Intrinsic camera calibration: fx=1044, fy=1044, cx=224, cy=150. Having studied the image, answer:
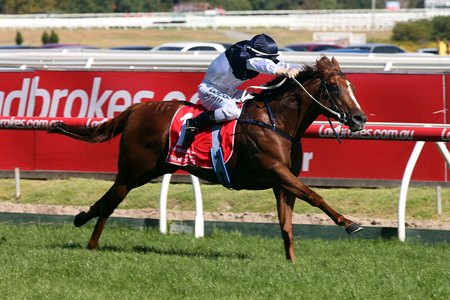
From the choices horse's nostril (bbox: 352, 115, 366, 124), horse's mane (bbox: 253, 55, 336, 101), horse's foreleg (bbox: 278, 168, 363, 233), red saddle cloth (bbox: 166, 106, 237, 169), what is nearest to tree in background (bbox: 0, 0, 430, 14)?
red saddle cloth (bbox: 166, 106, 237, 169)

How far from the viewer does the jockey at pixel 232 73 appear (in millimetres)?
8578

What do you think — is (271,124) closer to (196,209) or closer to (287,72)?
(287,72)

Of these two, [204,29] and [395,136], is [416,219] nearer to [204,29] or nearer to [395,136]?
[395,136]

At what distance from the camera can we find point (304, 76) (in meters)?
8.80

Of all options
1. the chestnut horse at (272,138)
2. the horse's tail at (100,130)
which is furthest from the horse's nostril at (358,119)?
the horse's tail at (100,130)

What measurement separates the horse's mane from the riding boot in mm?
441

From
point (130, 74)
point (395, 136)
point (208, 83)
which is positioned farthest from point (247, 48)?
point (130, 74)

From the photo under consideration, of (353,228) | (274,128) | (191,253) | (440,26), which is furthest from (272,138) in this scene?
(440,26)

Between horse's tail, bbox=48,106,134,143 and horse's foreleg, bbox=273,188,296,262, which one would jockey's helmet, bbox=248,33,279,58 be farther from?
horse's tail, bbox=48,106,134,143

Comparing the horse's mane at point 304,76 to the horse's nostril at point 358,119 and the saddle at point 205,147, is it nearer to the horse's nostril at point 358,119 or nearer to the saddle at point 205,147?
the saddle at point 205,147

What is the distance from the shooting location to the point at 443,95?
1183 cm

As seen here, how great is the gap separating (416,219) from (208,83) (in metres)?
3.15

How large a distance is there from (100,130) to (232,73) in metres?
1.59

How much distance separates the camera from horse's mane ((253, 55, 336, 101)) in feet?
28.7
